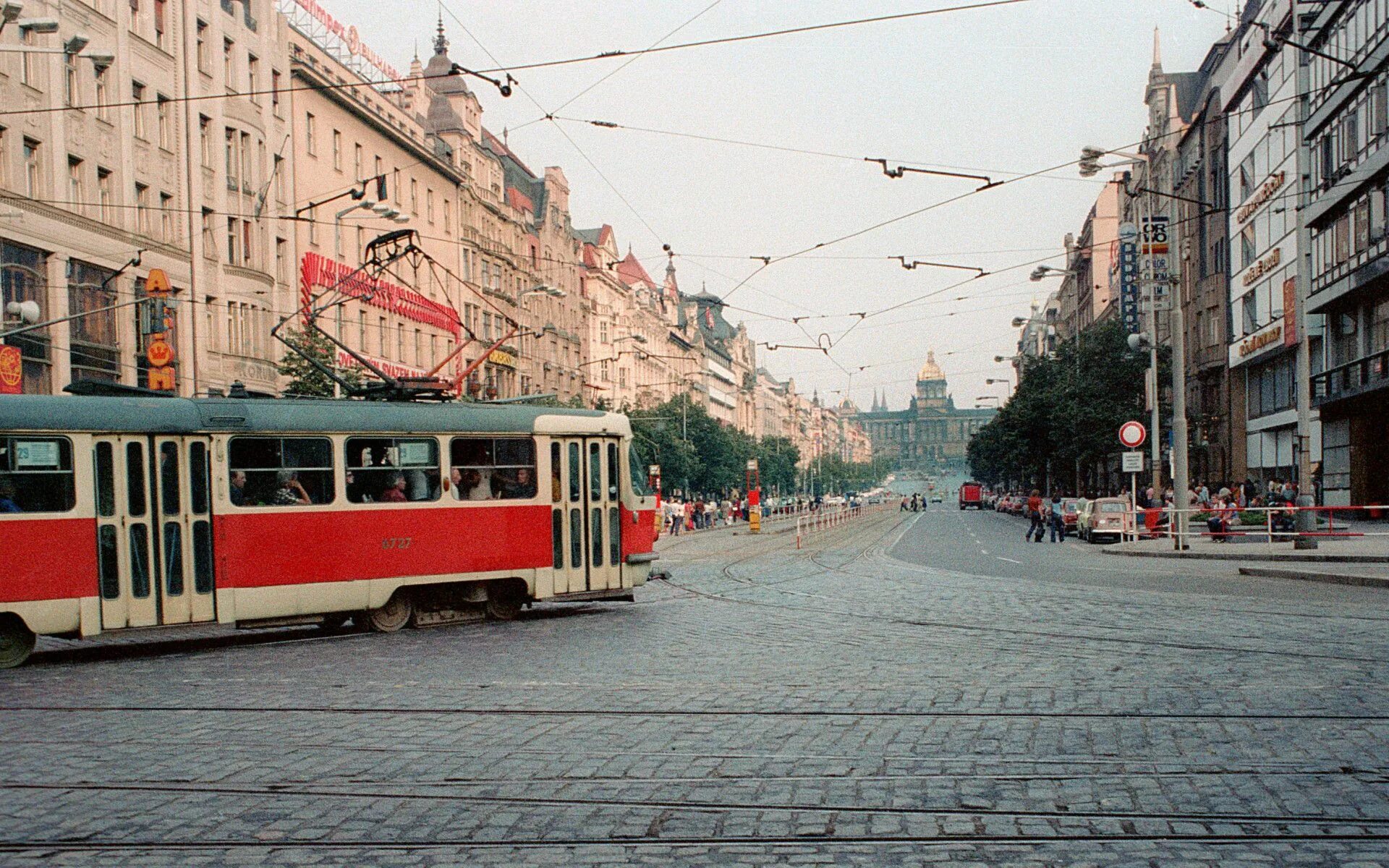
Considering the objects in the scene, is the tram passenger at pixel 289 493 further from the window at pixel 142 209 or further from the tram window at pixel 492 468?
the window at pixel 142 209

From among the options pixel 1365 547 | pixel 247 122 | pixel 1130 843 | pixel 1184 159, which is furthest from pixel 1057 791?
pixel 1184 159

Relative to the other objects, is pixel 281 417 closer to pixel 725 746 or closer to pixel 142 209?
pixel 725 746

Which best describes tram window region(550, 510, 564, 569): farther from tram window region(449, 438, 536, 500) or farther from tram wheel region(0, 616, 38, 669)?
tram wheel region(0, 616, 38, 669)

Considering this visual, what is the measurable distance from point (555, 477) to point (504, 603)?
5.81 feet

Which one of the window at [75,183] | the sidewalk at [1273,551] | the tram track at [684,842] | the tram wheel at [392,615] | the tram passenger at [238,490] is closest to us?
the tram track at [684,842]

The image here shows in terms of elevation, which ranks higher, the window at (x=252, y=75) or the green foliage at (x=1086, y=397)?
the window at (x=252, y=75)

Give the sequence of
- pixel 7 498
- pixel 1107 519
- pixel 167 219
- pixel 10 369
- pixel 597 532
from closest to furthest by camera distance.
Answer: pixel 7 498 → pixel 597 532 → pixel 10 369 → pixel 167 219 → pixel 1107 519

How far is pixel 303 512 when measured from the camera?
607 inches

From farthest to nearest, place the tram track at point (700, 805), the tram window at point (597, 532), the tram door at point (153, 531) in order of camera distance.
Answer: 1. the tram window at point (597, 532)
2. the tram door at point (153, 531)
3. the tram track at point (700, 805)

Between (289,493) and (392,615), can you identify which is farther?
(392,615)

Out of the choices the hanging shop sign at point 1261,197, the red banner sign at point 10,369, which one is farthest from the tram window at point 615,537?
the hanging shop sign at point 1261,197

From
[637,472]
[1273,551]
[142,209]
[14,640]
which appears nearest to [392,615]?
[637,472]

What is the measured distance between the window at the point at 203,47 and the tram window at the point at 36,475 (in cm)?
3035

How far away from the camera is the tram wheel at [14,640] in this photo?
44.2 ft
